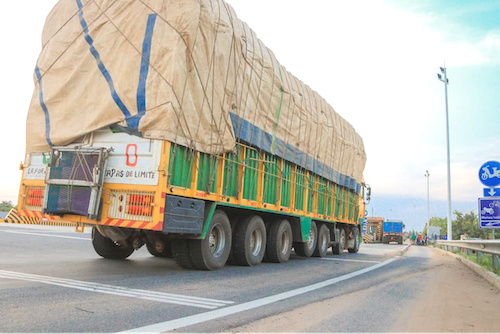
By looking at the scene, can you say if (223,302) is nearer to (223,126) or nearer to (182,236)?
(182,236)

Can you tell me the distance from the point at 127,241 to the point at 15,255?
9.15 feet

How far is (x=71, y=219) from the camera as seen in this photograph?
23.7 feet

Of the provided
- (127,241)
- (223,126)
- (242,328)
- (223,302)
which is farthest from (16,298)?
(223,126)

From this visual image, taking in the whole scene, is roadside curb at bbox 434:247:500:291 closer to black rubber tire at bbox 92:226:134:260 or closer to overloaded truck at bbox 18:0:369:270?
overloaded truck at bbox 18:0:369:270

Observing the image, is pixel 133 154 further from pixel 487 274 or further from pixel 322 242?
pixel 322 242

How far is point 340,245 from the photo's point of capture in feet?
55.2

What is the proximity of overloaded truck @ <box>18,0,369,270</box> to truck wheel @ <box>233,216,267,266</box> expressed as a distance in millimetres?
24

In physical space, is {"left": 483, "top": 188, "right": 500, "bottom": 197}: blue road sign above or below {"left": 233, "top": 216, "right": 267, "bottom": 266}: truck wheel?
above

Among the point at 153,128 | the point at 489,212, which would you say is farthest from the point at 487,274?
the point at 153,128

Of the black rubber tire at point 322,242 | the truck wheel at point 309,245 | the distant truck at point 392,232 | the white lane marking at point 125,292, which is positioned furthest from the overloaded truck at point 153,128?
the distant truck at point 392,232

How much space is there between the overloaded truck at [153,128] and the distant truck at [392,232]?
128ft

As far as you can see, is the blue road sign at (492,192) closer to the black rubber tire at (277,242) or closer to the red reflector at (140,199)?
the black rubber tire at (277,242)

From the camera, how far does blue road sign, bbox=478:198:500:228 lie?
976 centimetres

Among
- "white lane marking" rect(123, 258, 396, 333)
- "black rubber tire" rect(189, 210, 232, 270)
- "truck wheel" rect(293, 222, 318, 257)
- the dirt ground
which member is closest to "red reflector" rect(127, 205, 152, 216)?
"black rubber tire" rect(189, 210, 232, 270)
